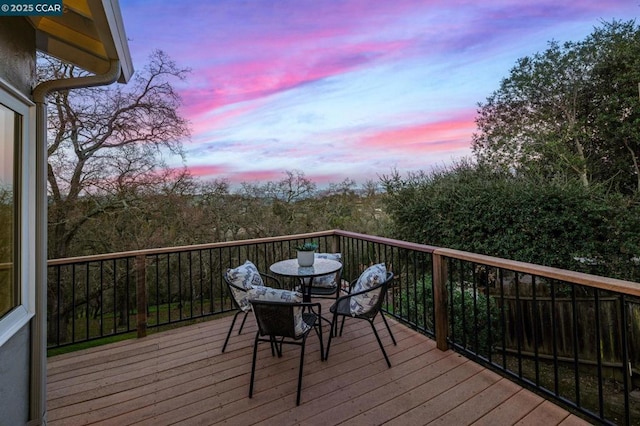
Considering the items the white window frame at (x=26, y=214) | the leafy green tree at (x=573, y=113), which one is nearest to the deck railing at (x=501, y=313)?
the white window frame at (x=26, y=214)

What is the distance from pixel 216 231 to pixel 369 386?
20.8 ft

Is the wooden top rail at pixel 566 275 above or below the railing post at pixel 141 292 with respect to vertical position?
above

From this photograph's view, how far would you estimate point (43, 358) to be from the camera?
1855 millimetres

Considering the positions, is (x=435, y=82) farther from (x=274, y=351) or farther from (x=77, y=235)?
(x=77, y=235)

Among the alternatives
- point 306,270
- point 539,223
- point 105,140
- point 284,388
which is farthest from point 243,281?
point 105,140

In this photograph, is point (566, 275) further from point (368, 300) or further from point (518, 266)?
point (368, 300)

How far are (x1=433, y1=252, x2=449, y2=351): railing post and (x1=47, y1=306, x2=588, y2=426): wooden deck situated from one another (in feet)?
0.42

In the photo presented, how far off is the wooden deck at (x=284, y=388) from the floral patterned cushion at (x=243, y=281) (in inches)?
20.0

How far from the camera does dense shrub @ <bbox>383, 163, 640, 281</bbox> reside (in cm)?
512

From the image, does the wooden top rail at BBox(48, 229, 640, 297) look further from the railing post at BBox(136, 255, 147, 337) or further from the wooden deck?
the wooden deck

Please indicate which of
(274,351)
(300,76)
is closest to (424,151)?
(300,76)

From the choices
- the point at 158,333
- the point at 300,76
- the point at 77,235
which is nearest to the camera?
the point at 158,333

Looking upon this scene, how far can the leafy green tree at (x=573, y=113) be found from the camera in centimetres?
836

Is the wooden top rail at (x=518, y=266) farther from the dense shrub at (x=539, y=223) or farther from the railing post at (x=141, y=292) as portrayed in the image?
the dense shrub at (x=539, y=223)
